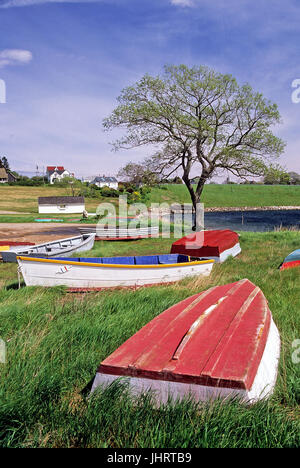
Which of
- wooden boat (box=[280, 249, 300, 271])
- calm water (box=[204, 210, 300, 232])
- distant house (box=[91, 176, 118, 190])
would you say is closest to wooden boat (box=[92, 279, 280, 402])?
wooden boat (box=[280, 249, 300, 271])

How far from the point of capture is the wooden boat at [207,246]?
42.6 feet

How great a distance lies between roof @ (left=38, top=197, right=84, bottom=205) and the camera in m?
47.8

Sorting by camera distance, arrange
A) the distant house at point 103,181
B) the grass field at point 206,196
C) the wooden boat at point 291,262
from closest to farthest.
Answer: the wooden boat at point 291,262
the grass field at point 206,196
the distant house at point 103,181

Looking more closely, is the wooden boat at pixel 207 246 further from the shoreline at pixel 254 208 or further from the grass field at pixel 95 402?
the shoreline at pixel 254 208

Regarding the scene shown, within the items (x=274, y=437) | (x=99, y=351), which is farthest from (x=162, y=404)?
(x=99, y=351)

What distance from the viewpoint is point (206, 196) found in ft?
262

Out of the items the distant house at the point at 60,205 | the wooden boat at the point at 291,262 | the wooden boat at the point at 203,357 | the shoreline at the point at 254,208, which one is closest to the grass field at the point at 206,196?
the shoreline at the point at 254,208

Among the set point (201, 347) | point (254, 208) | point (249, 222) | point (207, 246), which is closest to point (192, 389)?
point (201, 347)

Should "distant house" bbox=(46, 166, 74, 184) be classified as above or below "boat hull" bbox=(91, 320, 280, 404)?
above

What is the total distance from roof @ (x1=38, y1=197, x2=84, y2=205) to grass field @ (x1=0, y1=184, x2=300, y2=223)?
3799 mm

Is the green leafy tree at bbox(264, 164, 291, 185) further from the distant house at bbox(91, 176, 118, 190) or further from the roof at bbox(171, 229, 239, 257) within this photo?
the distant house at bbox(91, 176, 118, 190)

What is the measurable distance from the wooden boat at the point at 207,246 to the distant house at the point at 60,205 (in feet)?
123
